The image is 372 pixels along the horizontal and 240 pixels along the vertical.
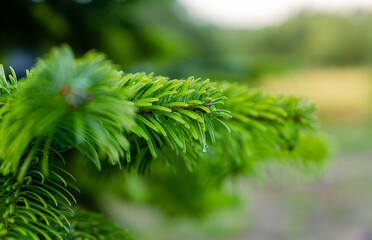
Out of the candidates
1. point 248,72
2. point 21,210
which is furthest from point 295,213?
point 21,210

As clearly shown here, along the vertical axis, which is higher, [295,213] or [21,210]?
[295,213]

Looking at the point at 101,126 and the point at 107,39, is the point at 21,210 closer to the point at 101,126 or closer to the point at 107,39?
the point at 101,126

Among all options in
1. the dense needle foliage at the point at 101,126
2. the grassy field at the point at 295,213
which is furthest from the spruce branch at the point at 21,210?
the grassy field at the point at 295,213

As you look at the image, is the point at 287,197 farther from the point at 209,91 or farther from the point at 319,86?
the point at 319,86

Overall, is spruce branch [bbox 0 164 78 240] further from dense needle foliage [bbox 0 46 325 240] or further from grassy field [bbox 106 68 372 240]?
grassy field [bbox 106 68 372 240]

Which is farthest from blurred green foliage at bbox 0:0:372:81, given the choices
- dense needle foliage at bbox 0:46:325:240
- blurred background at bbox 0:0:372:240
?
dense needle foliage at bbox 0:46:325:240

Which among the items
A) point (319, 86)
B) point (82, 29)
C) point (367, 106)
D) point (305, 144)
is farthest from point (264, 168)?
point (367, 106)
